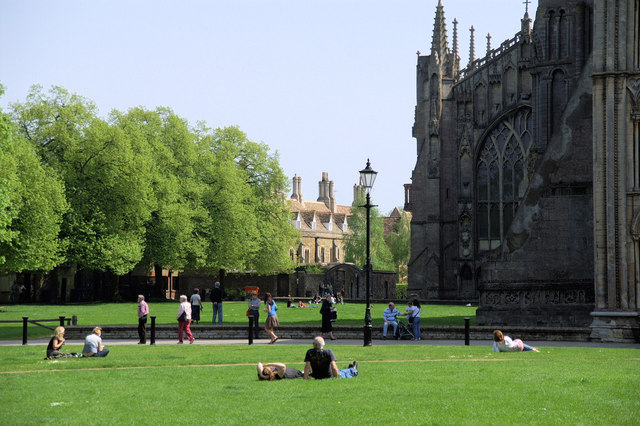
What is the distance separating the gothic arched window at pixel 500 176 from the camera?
59.2 metres

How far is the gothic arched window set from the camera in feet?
194

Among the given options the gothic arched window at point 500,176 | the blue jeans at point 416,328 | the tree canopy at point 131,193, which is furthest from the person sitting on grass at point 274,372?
the gothic arched window at point 500,176

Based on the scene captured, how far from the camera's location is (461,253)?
60969 mm

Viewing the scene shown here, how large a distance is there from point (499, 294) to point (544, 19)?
11416mm

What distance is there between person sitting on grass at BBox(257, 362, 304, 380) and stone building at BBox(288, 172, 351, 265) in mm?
101750

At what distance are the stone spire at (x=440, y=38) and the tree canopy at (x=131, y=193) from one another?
617 inches

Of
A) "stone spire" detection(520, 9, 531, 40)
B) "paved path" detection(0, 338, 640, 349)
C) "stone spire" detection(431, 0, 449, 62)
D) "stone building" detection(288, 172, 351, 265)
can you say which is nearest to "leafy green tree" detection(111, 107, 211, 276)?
"stone spire" detection(431, 0, 449, 62)

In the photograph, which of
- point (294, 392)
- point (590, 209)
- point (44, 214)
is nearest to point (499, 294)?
point (590, 209)

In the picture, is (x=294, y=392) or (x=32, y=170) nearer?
(x=294, y=392)

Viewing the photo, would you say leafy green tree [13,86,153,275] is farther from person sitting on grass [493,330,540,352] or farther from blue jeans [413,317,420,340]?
person sitting on grass [493,330,540,352]

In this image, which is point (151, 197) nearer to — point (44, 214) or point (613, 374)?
point (44, 214)

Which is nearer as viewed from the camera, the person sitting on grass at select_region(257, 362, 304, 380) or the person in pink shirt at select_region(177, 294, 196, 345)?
the person sitting on grass at select_region(257, 362, 304, 380)

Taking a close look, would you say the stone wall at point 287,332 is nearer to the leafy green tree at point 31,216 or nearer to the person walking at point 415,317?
the person walking at point 415,317

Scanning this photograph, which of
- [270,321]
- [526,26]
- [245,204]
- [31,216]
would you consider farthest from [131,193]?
[270,321]
